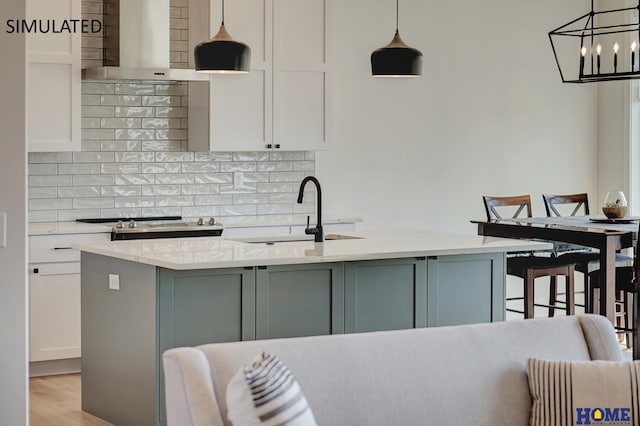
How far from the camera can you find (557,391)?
9.31 ft

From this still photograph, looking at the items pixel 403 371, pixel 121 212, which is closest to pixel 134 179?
pixel 121 212

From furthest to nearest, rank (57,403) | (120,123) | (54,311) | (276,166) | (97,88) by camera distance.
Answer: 1. (276,166)
2. (120,123)
3. (97,88)
4. (54,311)
5. (57,403)

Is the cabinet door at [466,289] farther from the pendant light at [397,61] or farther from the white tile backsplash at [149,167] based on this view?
the white tile backsplash at [149,167]

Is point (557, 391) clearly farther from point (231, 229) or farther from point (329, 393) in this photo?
point (231, 229)

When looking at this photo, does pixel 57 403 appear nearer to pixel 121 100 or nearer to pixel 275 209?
pixel 121 100

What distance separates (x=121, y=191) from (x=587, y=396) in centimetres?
447

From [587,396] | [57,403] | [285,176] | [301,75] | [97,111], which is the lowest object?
[57,403]

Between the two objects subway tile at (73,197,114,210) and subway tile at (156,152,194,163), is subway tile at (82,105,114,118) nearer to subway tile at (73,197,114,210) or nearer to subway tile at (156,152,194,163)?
subway tile at (156,152,194,163)

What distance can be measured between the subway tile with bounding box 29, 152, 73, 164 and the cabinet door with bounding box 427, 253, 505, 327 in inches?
107

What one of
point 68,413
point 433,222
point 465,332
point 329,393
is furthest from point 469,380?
point 433,222

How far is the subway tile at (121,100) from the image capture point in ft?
21.6

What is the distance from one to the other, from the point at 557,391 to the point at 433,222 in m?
5.03

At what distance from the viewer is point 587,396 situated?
9.29 feet

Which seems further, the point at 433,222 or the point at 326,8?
the point at 433,222
